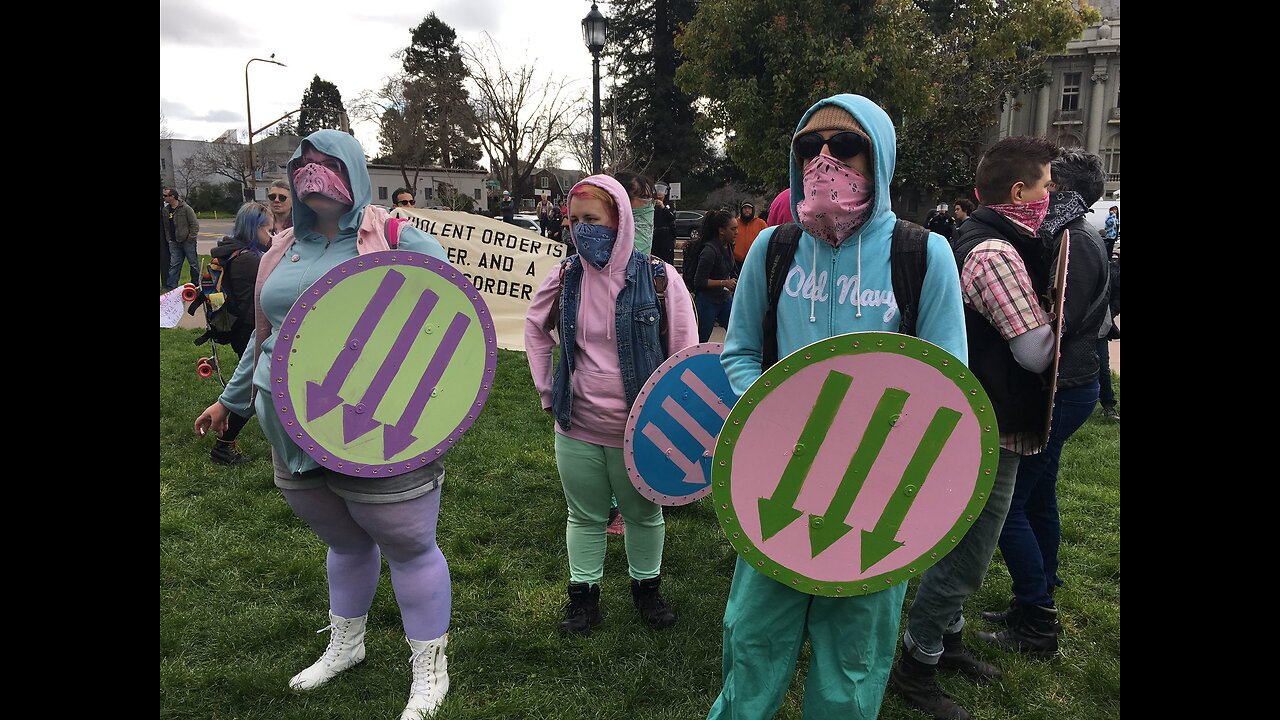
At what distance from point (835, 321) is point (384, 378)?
137 cm

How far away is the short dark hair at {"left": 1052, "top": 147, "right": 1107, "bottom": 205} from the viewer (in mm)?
3367

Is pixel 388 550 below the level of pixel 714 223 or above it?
below

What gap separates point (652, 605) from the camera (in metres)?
3.41

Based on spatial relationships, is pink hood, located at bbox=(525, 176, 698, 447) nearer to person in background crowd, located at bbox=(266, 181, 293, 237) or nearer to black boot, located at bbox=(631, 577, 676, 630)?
black boot, located at bbox=(631, 577, 676, 630)

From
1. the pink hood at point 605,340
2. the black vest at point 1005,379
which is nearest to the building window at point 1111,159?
the black vest at point 1005,379

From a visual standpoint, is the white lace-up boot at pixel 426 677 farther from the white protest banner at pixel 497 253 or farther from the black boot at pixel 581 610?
the white protest banner at pixel 497 253

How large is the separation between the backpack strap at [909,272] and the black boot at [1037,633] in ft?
6.16

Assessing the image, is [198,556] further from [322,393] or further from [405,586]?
[322,393]

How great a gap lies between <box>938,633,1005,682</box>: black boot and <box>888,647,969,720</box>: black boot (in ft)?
0.69

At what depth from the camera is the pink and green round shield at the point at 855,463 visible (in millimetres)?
1831

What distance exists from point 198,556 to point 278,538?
39 cm

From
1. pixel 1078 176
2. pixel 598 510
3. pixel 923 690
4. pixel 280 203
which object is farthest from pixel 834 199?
pixel 280 203

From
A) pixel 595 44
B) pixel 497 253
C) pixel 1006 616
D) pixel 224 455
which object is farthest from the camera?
pixel 595 44

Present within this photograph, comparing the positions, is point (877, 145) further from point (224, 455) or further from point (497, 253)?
point (497, 253)
